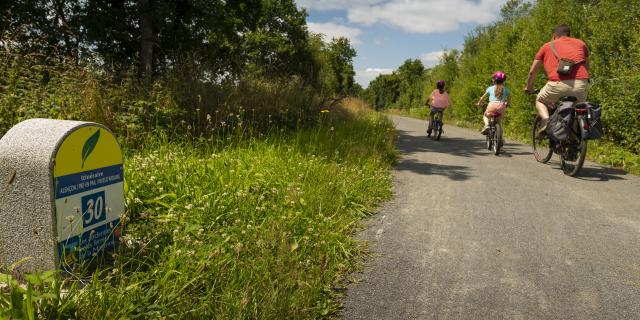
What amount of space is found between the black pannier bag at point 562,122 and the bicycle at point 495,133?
198cm

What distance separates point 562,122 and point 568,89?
1.87 ft

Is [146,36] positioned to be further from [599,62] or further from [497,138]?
[599,62]

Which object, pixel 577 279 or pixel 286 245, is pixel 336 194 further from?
pixel 577 279

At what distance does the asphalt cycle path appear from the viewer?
2551mm

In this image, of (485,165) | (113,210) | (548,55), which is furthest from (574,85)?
(113,210)

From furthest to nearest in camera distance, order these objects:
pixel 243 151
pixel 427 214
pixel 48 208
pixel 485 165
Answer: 1. pixel 485 165
2. pixel 243 151
3. pixel 427 214
4. pixel 48 208

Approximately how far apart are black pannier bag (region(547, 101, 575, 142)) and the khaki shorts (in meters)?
0.19

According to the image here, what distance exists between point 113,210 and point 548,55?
6.67 m

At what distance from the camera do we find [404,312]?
8.09ft

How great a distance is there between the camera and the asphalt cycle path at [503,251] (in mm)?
2551

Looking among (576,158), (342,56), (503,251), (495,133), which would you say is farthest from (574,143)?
(342,56)

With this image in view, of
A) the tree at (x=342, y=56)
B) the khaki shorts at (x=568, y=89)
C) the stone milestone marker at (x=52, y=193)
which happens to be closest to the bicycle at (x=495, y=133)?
the khaki shorts at (x=568, y=89)

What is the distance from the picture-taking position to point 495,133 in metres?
8.47

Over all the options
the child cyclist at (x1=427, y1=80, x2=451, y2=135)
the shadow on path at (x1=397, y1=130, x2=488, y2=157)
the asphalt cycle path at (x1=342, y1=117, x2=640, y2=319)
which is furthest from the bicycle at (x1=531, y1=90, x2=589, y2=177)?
the child cyclist at (x1=427, y1=80, x2=451, y2=135)
